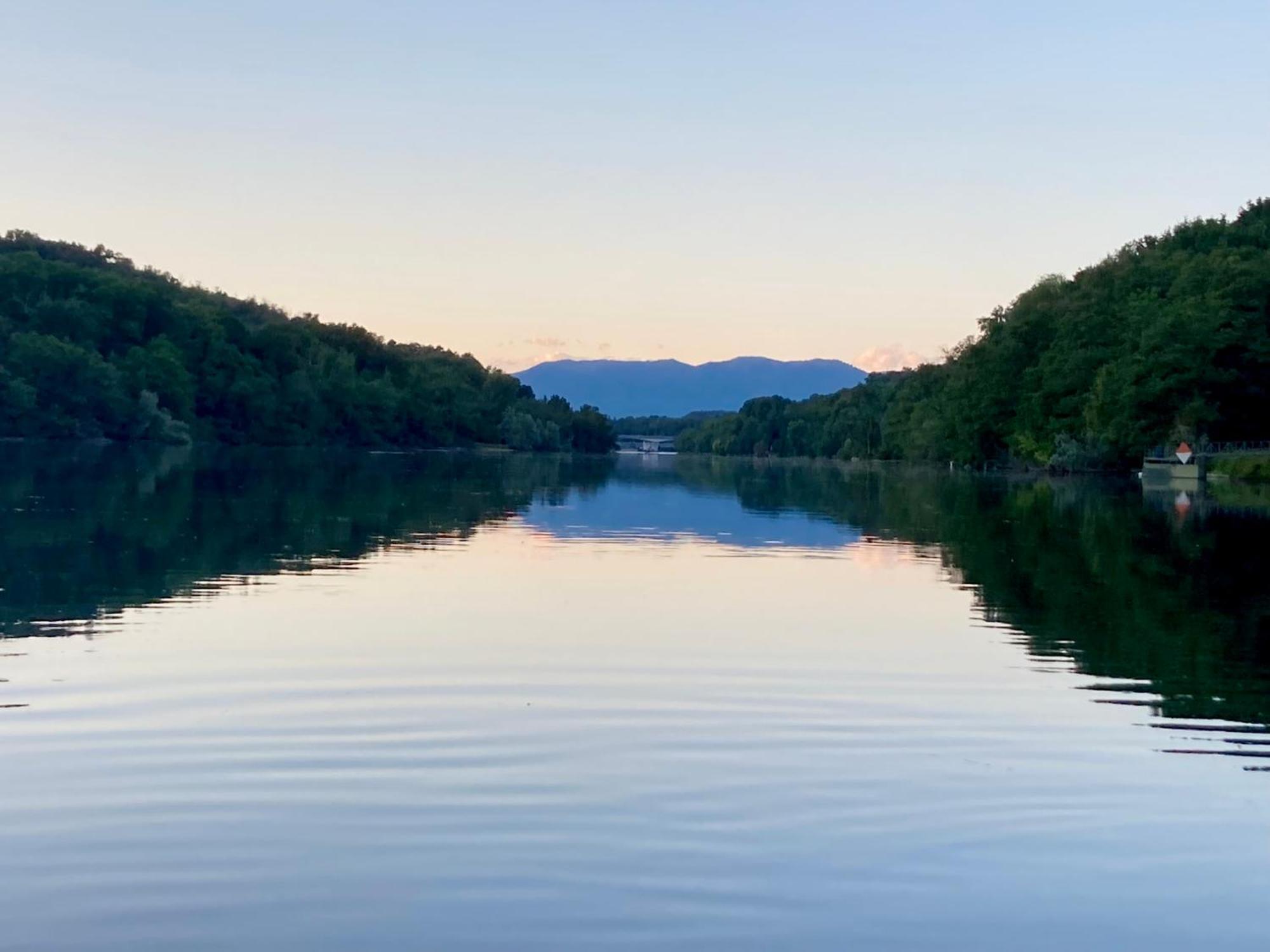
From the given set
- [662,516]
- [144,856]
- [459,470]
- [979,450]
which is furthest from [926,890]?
[979,450]

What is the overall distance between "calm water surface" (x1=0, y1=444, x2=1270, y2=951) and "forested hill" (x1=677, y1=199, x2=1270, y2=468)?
56518 mm

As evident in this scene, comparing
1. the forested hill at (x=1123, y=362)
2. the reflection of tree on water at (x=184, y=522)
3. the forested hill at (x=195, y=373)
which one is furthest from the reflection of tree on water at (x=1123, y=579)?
the forested hill at (x=195, y=373)

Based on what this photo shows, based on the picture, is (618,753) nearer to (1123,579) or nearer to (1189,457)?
(1123,579)

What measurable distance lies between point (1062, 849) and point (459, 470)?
6944cm

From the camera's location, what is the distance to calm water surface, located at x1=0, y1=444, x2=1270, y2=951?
6359mm

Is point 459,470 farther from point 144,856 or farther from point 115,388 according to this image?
point 144,856

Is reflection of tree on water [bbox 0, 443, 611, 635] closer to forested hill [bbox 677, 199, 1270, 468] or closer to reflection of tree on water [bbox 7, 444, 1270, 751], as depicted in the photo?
reflection of tree on water [bbox 7, 444, 1270, 751]

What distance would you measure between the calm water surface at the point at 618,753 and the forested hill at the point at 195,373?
9105cm

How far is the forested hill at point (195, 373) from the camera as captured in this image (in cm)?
10731

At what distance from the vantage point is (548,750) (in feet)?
30.8

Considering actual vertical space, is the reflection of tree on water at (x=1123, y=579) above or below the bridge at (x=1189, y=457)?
below

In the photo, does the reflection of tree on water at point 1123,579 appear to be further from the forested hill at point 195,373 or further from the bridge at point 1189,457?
the forested hill at point 195,373

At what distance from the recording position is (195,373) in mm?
128125

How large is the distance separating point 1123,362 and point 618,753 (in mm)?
75283
